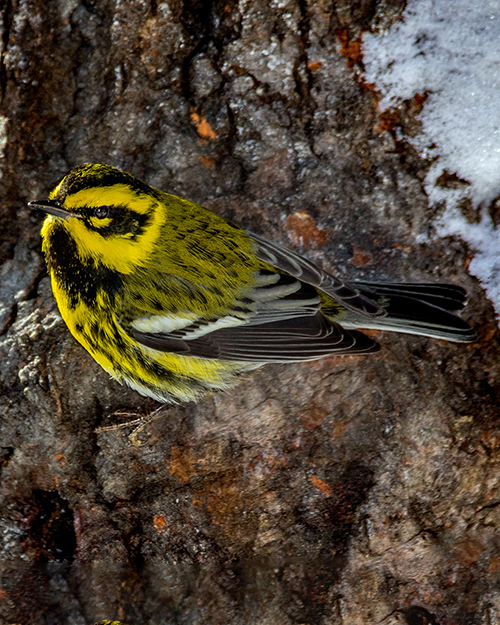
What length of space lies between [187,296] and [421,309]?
130cm

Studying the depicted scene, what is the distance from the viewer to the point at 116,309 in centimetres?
298

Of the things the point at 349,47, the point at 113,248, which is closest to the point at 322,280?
the point at 113,248

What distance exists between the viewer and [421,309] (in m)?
3.17

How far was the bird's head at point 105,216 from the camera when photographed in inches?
110

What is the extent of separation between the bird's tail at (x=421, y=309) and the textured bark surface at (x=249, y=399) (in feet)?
0.63

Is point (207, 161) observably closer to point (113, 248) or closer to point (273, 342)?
point (113, 248)

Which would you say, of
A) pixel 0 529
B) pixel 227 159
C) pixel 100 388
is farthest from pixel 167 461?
pixel 227 159

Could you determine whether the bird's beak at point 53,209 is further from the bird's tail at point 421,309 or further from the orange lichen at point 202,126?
the bird's tail at point 421,309

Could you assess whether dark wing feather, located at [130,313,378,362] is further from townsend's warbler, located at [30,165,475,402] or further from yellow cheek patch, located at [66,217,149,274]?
yellow cheek patch, located at [66,217,149,274]

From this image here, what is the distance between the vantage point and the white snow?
3.23 meters

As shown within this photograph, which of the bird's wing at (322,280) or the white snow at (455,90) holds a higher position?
the white snow at (455,90)

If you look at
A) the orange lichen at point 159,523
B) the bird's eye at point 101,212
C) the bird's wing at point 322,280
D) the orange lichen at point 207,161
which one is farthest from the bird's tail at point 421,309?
the orange lichen at point 159,523

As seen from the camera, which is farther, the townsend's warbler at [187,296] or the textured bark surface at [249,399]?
the textured bark surface at [249,399]

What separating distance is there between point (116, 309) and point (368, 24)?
2185 millimetres
